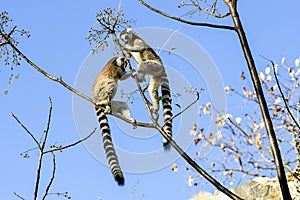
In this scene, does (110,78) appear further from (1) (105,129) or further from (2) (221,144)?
(2) (221,144)

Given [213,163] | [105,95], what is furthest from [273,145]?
[213,163]

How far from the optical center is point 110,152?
3.39 m

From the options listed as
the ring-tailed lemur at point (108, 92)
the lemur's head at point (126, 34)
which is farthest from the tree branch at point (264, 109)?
the ring-tailed lemur at point (108, 92)

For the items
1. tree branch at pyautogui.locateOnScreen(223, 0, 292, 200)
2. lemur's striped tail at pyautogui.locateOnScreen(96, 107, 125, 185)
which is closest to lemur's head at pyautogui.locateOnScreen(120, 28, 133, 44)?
lemur's striped tail at pyautogui.locateOnScreen(96, 107, 125, 185)

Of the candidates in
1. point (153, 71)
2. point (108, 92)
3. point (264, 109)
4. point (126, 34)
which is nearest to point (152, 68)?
point (153, 71)

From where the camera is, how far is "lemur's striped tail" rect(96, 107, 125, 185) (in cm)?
272

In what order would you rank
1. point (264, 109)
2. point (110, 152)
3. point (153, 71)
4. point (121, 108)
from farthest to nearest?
point (153, 71), point (121, 108), point (110, 152), point (264, 109)

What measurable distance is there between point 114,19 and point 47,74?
49cm

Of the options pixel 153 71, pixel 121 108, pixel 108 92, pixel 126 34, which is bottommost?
pixel 126 34

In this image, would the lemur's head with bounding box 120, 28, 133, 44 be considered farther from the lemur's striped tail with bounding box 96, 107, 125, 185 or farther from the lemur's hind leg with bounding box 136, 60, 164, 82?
the lemur's hind leg with bounding box 136, 60, 164, 82

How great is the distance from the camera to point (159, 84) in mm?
4828

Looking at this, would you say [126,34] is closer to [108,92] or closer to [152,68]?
[108,92]

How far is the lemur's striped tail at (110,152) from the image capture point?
2.72 meters

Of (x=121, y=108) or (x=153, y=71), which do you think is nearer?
(x=121, y=108)
